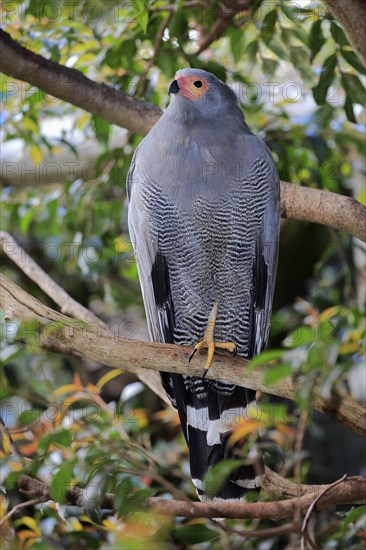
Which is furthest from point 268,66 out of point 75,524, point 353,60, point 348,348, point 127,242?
point 75,524

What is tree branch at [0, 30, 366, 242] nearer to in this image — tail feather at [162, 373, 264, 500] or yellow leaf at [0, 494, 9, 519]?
tail feather at [162, 373, 264, 500]

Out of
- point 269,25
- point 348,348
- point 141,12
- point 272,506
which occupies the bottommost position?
point 272,506

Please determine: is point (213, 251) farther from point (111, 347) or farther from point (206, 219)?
point (111, 347)

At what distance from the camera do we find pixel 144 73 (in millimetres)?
2865

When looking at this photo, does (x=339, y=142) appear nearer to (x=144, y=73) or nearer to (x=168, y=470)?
(x=144, y=73)

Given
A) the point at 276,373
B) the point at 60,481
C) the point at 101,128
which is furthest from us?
the point at 101,128

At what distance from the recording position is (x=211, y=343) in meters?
2.53

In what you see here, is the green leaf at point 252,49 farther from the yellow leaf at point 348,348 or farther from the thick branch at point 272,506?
the thick branch at point 272,506

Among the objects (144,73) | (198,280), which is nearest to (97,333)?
(198,280)

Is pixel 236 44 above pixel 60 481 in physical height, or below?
above

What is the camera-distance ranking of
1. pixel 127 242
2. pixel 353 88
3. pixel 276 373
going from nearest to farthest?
pixel 276 373 < pixel 353 88 < pixel 127 242

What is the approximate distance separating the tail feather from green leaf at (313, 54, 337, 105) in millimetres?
1095

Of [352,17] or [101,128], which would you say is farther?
[101,128]

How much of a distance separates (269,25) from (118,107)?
612 millimetres
